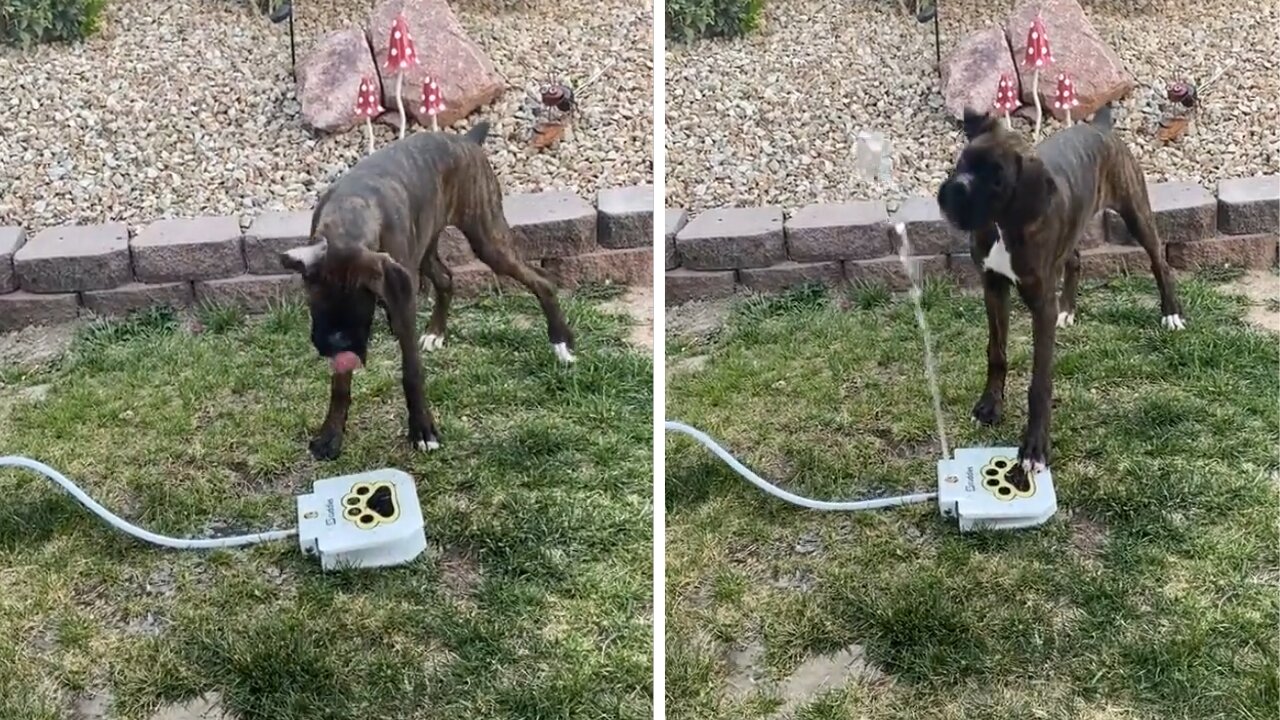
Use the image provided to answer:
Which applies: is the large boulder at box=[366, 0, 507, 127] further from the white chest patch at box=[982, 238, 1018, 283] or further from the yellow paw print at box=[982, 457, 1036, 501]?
the yellow paw print at box=[982, 457, 1036, 501]

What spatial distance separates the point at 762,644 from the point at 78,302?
2.28ft

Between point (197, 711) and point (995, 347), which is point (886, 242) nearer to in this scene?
point (995, 347)

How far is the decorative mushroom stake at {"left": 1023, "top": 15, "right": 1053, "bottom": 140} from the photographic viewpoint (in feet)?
3.36

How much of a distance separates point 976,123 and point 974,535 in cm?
37

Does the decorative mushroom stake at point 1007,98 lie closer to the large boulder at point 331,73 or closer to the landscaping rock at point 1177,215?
the landscaping rock at point 1177,215

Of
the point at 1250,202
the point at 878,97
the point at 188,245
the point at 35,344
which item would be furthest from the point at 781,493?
the point at 35,344

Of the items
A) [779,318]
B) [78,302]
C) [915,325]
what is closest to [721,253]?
[779,318]

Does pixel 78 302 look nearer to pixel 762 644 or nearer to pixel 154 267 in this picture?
pixel 154 267

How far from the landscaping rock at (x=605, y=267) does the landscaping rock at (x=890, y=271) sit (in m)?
0.19

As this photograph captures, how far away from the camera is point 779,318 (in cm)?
114

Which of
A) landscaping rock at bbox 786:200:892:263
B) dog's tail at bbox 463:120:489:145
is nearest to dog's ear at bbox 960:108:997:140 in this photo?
landscaping rock at bbox 786:200:892:263

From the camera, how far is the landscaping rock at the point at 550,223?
1119 mm

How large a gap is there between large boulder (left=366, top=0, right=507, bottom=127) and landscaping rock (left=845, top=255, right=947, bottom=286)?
362 millimetres

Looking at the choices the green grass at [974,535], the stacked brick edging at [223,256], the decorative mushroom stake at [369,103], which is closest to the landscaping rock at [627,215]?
the stacked brick edging at [223,256]
